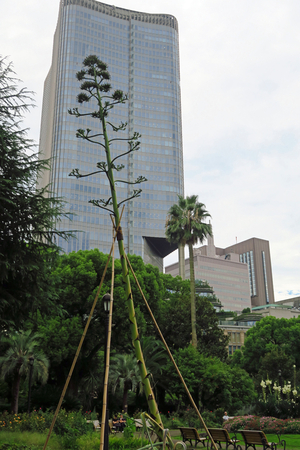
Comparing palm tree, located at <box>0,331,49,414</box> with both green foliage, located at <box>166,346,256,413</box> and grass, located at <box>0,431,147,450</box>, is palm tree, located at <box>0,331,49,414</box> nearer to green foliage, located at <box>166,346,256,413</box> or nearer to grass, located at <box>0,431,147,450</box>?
→ grass, located at <box>0,431,147,450</box>

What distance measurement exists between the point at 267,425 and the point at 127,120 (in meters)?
103

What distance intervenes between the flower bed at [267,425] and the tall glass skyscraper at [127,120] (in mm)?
74905

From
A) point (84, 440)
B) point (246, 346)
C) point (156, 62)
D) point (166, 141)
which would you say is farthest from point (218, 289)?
point (84, 440)

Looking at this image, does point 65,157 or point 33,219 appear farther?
point 65,157

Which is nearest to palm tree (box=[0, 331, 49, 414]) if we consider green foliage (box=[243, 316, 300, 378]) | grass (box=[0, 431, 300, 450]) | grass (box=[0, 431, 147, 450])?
grass (box=[0, 431, 300, 450])

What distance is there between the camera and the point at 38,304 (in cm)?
1559

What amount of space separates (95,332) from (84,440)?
15424 mm

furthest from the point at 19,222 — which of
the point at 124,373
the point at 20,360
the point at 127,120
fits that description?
the point at 127,120

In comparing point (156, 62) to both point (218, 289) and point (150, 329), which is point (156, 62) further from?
point (150, 329)

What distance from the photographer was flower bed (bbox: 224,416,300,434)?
20.7m

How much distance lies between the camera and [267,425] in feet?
69.2

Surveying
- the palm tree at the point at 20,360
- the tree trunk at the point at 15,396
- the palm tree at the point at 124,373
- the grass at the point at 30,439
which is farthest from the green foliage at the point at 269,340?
the grass at the point at 30,439

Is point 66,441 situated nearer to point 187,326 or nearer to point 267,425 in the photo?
point 267,425

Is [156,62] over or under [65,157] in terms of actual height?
over
